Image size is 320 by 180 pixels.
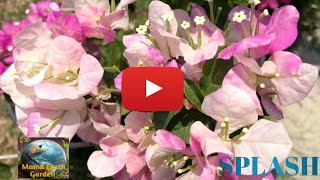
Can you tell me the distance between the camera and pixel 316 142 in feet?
→ 4.54

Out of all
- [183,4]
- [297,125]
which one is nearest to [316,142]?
[297,125]

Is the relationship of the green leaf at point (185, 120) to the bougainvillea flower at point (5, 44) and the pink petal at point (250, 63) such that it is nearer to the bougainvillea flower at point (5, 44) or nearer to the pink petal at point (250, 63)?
the pink petal at point (250, 63)

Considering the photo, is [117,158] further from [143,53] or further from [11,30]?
[11,30]

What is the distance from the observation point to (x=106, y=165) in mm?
656

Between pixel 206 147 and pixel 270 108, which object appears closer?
pixel 206 147

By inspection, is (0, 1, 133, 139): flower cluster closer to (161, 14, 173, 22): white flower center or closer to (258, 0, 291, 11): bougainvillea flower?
(161, 14, 173, 22): white flower center

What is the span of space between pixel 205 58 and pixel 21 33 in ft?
0.86

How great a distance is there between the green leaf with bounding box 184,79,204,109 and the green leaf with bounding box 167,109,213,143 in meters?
0.03

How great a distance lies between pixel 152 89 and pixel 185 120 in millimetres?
121

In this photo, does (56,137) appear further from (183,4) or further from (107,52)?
(107,52)

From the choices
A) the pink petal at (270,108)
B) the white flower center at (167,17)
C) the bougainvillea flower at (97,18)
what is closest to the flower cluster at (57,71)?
the bougainvillea flower at (97,18)

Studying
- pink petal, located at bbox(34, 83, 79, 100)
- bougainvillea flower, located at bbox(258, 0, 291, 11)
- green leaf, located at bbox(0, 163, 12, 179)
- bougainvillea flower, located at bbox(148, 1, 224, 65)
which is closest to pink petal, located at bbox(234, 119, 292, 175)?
bougainvillea flower, located at bbox(148, 1, 224, 65)

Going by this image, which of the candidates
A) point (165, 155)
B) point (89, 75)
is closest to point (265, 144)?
point (165, 155)

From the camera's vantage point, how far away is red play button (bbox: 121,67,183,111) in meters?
0.55
